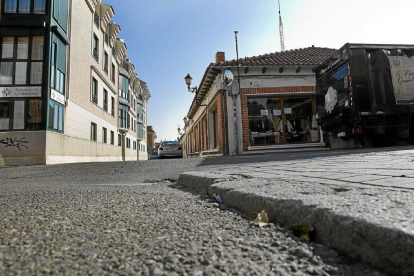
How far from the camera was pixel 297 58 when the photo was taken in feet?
47.9

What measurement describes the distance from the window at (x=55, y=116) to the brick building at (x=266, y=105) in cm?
754

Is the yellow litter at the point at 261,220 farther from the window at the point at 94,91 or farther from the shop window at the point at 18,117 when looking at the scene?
the window at the point at 94,91

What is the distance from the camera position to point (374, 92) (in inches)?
346

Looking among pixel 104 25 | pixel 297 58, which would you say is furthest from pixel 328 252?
pixel 104 25

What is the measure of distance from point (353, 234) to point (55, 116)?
13.7m

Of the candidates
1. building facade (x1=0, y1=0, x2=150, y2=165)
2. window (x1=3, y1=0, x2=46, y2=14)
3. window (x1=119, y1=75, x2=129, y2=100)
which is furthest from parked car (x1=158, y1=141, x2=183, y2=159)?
window (x1=3, y1=0, x2=46, y2=14)

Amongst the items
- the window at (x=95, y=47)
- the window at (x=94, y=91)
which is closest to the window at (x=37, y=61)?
the window at (x=95, y=47)

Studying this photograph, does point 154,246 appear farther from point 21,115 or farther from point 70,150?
point 70,150

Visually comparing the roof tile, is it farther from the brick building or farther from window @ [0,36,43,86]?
window @ [0,36,43,86]

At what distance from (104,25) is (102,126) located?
7708mm

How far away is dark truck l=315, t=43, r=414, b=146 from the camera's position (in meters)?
8.72

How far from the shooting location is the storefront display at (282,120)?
44.6 feet

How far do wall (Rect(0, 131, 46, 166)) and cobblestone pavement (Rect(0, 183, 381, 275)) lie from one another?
10706 mm

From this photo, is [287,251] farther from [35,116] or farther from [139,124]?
[139,124]
